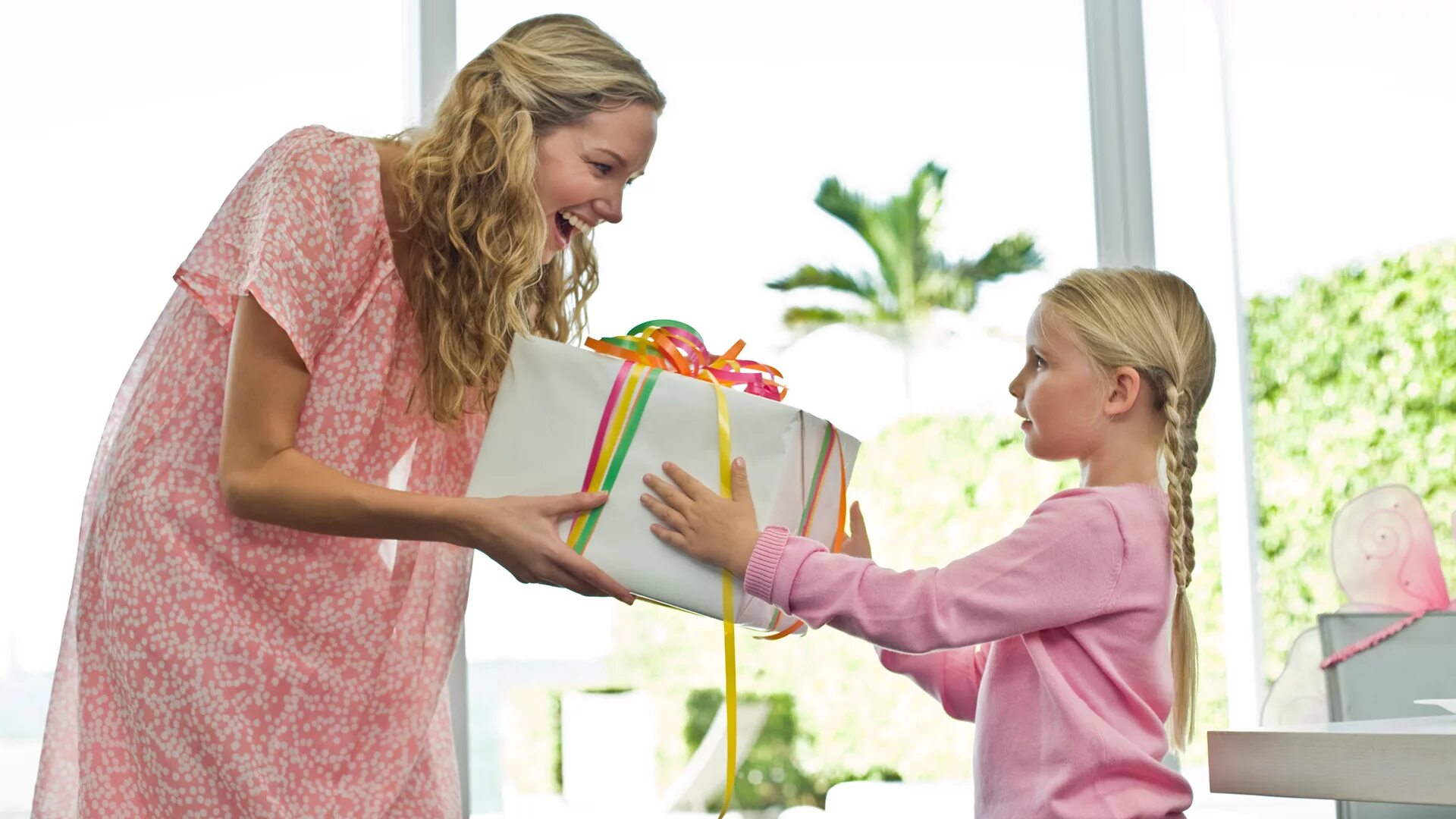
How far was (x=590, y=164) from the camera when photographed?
48.5 inches

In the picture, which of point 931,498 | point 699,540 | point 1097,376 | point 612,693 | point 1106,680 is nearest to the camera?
point 699,540

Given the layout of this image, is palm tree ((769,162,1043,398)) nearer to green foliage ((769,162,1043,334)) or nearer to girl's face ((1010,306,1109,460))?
green foliage ((769,162,1043,334))

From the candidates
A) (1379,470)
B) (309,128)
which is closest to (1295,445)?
(1379,470)

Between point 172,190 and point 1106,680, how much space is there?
5.50 ft

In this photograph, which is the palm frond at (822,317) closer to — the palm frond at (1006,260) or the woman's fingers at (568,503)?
the palm frond at (1006,260)

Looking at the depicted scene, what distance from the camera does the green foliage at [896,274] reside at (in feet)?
15.8

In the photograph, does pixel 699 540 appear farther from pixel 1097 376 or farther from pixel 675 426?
pixel 1097 376

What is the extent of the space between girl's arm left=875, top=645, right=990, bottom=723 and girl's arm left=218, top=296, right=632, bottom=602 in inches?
20.5

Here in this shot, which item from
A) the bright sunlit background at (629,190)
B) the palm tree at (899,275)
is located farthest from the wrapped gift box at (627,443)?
the palm tree at (899,275)

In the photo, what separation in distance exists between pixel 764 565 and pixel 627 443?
0.16 meters

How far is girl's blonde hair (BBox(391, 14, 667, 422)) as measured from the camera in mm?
1147

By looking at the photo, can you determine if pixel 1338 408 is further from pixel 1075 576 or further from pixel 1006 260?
pixel 1006 260

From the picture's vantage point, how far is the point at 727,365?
1.16 metres

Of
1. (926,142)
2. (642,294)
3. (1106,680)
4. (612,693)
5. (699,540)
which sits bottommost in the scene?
(612,693)
